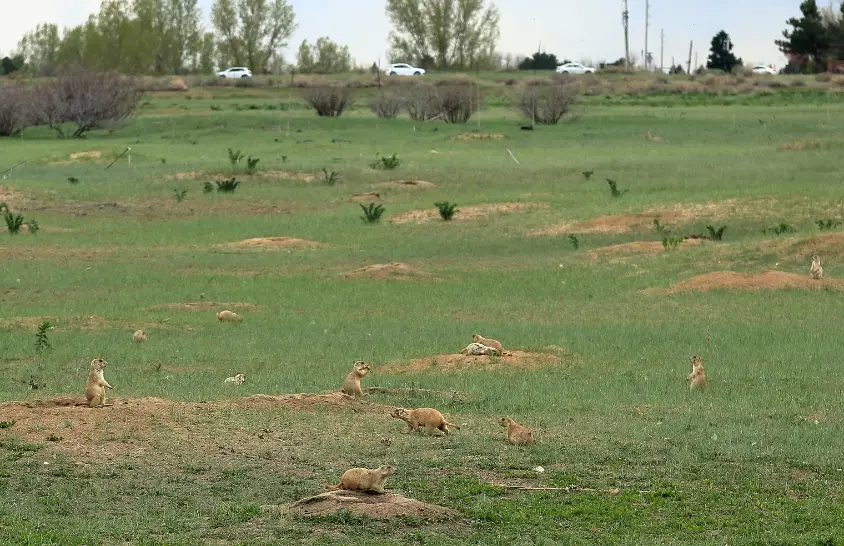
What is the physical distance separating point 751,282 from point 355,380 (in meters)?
11.0

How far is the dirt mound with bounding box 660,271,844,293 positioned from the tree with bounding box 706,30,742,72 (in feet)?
342

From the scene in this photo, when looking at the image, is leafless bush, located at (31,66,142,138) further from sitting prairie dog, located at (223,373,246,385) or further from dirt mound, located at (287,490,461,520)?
dirt mound, located at (287,490,461,520)

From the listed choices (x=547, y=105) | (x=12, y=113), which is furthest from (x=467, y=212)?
(x=12, y=113)

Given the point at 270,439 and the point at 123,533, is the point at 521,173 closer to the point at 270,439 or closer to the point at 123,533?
the point at 270,439

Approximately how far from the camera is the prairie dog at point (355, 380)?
39.0 feet

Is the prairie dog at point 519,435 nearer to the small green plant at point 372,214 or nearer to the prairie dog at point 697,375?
the prairie dog at point 697,375

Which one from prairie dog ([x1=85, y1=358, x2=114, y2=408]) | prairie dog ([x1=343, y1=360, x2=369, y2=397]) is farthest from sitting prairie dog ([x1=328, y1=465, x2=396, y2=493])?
prairie dog ([x1=343, y1=360, x2=369, y2=397])

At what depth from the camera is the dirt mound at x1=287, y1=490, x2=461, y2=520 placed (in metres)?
8.43

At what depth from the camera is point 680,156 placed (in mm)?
45062

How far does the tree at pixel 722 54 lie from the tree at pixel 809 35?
12.6 metres

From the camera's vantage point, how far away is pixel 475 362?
1491 cm

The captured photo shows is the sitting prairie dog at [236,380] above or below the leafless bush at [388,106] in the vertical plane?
below

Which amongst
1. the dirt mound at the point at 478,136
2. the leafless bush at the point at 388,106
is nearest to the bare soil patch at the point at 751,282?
the dirt mound at the point at 478,136

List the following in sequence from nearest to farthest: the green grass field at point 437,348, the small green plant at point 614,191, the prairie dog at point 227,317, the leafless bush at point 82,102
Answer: the green grass field at point 437,348 < the prairie dog at point 227,317 < the small green plant at point 614,191 < the leafless bush at point 82,102
